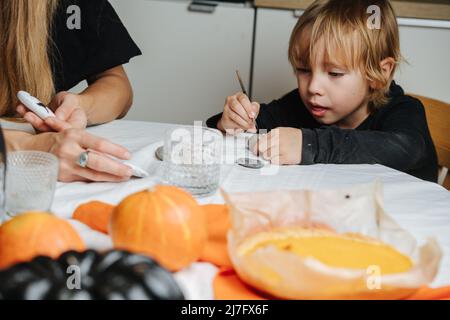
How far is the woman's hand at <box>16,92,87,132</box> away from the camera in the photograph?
88cm

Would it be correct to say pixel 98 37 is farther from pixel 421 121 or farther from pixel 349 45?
pixel 421 121

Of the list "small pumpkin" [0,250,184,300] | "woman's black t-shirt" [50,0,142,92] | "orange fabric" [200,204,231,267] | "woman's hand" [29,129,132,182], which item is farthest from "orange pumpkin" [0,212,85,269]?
"woman's black t-shirt" [50,0,142,92]

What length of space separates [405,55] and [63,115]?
1413 millimetres

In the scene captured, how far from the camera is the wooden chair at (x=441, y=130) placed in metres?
1.33

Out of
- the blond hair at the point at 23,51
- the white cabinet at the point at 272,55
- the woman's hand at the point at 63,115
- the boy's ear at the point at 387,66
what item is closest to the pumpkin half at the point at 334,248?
the woman's hand at the point at 63,115

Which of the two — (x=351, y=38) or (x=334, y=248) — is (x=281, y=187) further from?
(x=351, y=38)

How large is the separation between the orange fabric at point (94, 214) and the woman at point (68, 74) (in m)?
0.12

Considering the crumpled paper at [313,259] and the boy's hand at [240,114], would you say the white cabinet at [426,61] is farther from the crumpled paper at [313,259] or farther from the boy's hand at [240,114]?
the crumpled paper at [313,259]

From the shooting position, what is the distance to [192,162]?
30.1 inches

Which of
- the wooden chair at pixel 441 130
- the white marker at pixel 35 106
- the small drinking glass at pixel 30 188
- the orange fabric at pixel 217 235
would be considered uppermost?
the white marker at pixel 35 106

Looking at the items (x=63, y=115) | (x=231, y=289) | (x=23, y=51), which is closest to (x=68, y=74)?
(x=23, y=51)

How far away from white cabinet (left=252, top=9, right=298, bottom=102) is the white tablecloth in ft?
3.41

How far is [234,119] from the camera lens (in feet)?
3.75

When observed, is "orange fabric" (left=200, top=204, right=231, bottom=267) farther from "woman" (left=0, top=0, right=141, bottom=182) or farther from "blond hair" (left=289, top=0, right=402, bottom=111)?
"blond hair" (left=289, top=0, right=402, bottom=111)
